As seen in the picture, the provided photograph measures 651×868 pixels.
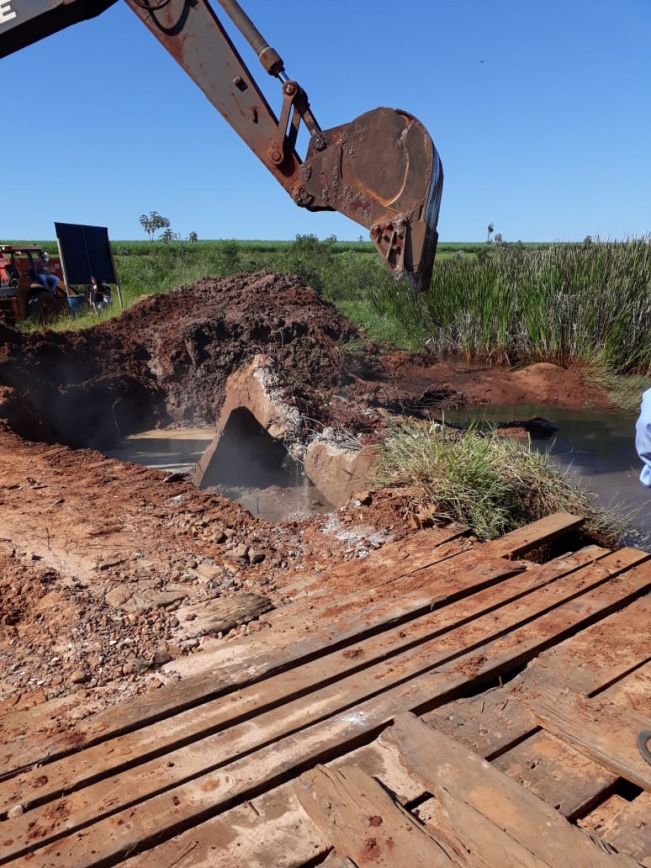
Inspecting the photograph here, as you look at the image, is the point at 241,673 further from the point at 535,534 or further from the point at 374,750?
the point at 535,534

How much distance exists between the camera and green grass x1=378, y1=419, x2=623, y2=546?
15.5ft

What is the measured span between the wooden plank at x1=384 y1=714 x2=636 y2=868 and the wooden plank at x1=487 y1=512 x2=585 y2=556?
1.79 m

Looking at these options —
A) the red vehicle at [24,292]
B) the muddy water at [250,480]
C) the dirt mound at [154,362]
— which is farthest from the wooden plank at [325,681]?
the red vehicle at [24,292]

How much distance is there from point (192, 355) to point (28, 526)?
19.6 feet

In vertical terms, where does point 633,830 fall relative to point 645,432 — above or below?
below

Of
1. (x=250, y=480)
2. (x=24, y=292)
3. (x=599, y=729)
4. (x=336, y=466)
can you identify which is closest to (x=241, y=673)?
(x=599, y=729)

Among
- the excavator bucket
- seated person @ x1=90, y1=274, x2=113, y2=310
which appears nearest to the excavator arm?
the excavator bucket

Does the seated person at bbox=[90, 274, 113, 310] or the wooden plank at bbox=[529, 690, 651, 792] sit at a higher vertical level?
the seated person at bbox=[90, 274, 113, 310]

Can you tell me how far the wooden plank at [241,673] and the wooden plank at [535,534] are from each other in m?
0.27

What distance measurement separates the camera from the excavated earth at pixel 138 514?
10.7ft

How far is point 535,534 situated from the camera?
4.25m

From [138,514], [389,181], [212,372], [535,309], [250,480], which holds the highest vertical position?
[389,181]

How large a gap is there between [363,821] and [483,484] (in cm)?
311

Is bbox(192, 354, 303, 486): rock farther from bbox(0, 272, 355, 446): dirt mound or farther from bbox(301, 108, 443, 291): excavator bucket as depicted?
bbox(301, 108, 443, 291): excavator bucket
